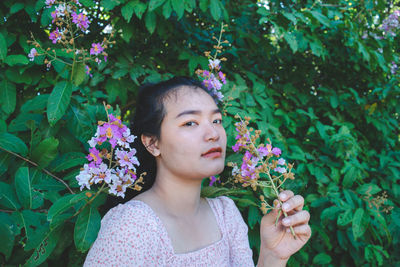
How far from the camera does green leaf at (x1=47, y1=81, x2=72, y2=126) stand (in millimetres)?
1242

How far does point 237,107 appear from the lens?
6.50 ft

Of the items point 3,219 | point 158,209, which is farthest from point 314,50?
point 3,219

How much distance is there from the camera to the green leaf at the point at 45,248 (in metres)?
1.04

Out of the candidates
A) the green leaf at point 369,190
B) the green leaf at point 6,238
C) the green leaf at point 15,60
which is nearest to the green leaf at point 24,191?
the green leaf at point 6,238

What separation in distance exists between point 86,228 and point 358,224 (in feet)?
4.68

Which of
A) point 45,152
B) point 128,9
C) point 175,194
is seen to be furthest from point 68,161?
point 128,9

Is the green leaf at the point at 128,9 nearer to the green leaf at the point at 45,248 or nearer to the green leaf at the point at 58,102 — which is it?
the green leaf at the point at 58,102

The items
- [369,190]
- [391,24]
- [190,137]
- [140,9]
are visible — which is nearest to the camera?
[190,137]

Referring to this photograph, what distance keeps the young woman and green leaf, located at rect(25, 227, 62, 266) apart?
5.1 inches

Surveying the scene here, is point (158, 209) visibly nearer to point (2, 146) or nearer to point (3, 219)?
point (3, 219)

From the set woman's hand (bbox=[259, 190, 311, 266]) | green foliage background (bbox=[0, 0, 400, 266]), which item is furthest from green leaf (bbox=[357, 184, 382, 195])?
woman's hand (bbox=[259, 190, 311, 266])

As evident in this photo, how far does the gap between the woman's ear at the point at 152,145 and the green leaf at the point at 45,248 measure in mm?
465

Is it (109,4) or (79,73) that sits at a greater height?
(109,4)

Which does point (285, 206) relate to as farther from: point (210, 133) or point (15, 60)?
point (15, 60)
